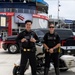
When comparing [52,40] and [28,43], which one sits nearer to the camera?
[28,43]

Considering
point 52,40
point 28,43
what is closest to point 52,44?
point 52,40

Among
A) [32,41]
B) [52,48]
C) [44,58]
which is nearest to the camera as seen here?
[32,41]

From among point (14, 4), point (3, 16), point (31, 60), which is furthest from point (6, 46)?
point (14, 4)

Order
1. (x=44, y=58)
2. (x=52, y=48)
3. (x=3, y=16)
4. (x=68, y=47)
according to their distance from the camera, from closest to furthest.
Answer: (x=52, y=48) → (x=44, y=58) → (x=68, y=47) → (x=3, y=16)

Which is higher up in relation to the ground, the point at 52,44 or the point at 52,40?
the point at 52,40

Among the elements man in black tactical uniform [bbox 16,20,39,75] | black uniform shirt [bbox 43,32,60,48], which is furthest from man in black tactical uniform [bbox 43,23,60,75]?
man in black tactical uniform [bbox 16,20,39,75]

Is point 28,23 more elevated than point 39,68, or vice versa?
point 28,23

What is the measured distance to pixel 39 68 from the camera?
9.35 metres

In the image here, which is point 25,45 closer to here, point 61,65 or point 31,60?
point 31,60

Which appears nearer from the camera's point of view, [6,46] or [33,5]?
[6,46]

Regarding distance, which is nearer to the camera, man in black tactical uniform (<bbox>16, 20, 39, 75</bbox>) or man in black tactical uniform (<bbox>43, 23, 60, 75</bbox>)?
man in black tactical uniform (<bbox>16, 20, 39, 75</bbox>)

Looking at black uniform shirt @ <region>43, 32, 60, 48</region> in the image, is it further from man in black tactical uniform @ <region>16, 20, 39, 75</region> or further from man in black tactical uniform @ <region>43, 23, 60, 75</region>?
man in black tactical uniform @ <region>16, 20, 39, 75</region>

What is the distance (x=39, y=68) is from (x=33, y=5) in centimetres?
6509

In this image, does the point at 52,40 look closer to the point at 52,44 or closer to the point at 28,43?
the point at 52,44
